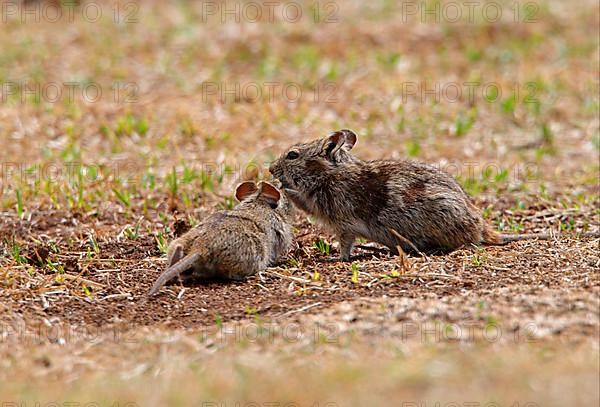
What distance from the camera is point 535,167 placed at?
32.0 ft

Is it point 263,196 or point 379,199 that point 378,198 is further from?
point 263,196

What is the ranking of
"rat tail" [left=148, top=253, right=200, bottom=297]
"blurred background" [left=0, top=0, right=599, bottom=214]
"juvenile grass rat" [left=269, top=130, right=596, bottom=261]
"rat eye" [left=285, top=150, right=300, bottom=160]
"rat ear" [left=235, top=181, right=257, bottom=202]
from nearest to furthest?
"rat tail" [left=148, top=253, right=200, bottom=297] → "juvenile grass rat" [left=269, top=130, right=596, bottom=261] → "rat ear" [left=235, top=181, right=257, bottom=202] → "rat eye" [left=285, top=150, right=300, bottom=160] → "blurred background" [left=0, top=0, right=599, bottom=214]

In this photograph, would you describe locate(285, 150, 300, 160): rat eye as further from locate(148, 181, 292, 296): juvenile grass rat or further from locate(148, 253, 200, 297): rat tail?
locate(148, 253, 200, 297): rat tail

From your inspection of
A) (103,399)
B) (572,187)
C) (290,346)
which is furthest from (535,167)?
(103,399)

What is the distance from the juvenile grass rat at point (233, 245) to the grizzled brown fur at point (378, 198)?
32cm

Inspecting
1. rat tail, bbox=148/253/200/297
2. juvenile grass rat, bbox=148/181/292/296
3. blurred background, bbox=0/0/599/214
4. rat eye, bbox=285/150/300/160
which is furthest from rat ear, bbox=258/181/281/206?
blurred background, bbox=0/0/599/214

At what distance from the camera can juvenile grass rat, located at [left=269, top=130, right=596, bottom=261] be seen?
22.5 ft

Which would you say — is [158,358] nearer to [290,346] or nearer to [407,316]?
[290,346]

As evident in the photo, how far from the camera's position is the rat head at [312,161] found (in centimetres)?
707

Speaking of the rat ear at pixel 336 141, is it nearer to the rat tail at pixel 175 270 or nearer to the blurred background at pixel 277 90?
the rat tail at pixel 175 270

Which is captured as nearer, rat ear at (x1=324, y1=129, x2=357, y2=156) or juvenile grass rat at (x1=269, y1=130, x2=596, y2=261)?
juvenile grass rat at (x1=269, y1=130, x2=596, y2=261)

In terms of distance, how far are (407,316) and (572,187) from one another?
4.20 meters

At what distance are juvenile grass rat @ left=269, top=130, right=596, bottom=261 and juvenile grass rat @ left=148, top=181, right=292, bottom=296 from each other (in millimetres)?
311

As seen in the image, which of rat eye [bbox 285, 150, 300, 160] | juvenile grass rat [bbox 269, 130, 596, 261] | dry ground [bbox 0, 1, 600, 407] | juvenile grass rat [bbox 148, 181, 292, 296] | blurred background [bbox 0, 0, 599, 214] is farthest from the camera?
blurred background [bbox 0, 0, 599, 214]
